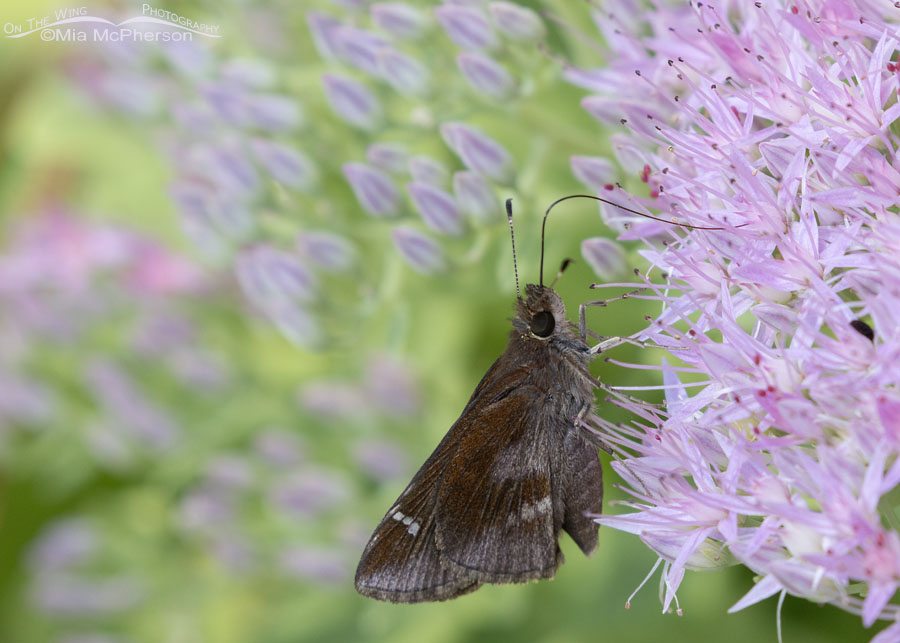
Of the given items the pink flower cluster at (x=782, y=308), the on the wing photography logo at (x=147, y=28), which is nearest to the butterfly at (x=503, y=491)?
the pink flower cluster at (x=782, y=308)

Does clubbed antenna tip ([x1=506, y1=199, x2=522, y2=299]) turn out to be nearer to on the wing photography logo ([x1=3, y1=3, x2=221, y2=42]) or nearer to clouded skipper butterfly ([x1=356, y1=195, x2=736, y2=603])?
clouded skipper butterfly ([x1=356, y1=195, x2=736, y2=603])

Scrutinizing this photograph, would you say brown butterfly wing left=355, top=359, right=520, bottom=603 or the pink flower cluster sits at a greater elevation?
the pink flower cluster

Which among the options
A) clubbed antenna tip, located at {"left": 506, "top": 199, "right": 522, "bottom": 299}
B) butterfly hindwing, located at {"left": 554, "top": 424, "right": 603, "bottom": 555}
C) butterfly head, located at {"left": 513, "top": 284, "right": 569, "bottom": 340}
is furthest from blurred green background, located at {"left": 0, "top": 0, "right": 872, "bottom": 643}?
butterfly hindwing, located at {"left": 554, "top": 424, "right": 603, "bottom": 555}

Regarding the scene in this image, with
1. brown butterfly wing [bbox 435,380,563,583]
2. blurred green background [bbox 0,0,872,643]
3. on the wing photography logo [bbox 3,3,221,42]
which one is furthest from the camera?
on the wing photography logo [bbox 3,3,221,42]

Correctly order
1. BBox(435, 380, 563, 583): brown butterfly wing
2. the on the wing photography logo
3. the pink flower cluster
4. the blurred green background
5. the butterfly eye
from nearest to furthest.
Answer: the pink flower cluster < BBox(435, 380, 563, 583): brown butterfly wing < the butterfly eye < the blurred green background < the on the wing photography logo

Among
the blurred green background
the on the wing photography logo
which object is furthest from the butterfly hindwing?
the on the wing photography logo

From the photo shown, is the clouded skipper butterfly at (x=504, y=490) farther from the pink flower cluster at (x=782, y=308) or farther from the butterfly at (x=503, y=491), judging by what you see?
the pink flower cluster at (x=782, y=308)

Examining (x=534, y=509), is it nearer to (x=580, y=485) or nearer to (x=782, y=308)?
(x=580, y=485)

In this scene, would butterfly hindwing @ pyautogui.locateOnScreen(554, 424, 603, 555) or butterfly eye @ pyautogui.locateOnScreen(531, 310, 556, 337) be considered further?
butterfly eye @ pyautogui.locateOnScreen(531, 310, 556, 337)
